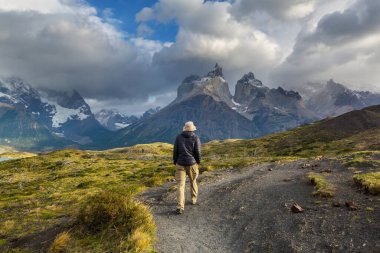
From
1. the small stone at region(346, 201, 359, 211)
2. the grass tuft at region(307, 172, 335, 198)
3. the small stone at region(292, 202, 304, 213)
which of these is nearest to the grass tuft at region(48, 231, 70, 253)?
the small stone at region(292, 202, 304, 213)

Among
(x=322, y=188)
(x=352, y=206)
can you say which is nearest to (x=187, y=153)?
(x=322, y=188)

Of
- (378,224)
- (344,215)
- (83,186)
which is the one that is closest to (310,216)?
(344,215)

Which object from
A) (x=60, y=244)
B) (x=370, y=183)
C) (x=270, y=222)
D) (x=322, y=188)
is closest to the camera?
(x=60, y=244)

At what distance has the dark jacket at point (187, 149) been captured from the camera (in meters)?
19.2

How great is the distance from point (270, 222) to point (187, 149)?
6103mm

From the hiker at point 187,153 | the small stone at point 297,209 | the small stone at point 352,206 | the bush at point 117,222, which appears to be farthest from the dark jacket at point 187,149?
the small stone at point 352,206

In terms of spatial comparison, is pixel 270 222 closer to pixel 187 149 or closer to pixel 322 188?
pixel 322 188

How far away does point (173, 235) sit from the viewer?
14.6 meters

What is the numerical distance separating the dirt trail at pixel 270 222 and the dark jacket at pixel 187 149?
2731 mm

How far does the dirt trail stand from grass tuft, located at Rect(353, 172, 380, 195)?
0.47 meters

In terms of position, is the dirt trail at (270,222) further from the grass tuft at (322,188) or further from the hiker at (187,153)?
the hiker at (187,153)

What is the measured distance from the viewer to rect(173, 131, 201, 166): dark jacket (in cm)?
1921

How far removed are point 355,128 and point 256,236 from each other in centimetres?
10949

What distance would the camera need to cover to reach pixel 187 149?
63.3 feet
